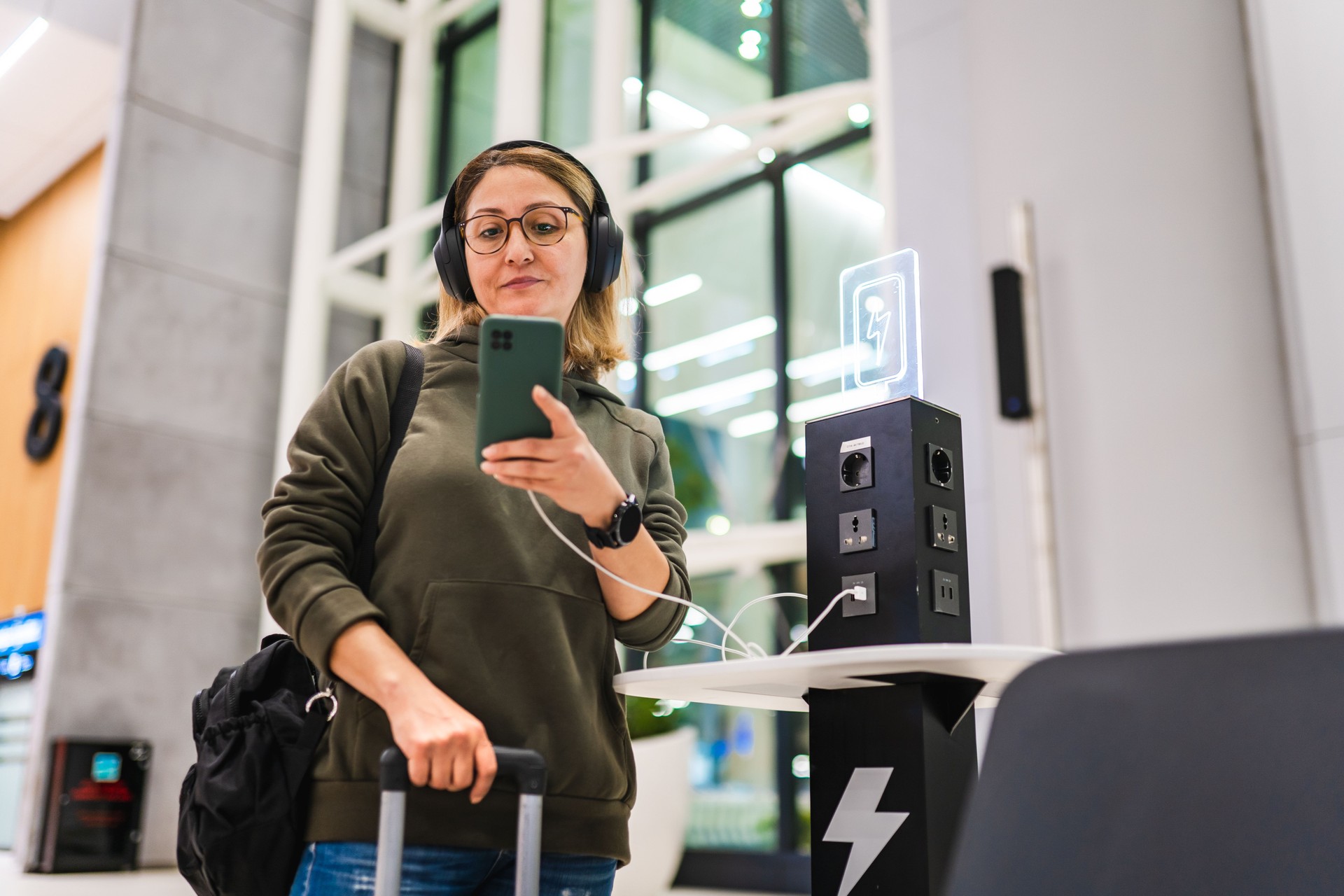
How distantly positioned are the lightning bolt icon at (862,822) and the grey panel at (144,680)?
4205 millimetres

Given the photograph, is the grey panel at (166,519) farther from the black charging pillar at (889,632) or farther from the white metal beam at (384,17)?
the black charging pillar at (889,632)

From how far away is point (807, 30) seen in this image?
15.1 ft

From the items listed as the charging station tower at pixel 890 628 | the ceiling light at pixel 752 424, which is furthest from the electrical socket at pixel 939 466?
the ceiling light at pixel 752 424

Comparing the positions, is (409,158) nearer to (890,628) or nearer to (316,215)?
(316,215)

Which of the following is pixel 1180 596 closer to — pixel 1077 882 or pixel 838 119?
pixel 1077 882

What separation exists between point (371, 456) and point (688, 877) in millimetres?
3598

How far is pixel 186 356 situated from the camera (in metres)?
5.27

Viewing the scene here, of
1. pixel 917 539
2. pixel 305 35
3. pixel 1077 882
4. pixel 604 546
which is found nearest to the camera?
pixel 1077 882

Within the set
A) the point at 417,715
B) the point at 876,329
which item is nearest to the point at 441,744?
the point at 417,715

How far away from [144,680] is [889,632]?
4.55m

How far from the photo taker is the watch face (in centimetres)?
103

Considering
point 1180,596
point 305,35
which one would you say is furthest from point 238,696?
point 305,35

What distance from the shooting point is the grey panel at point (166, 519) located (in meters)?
4.88

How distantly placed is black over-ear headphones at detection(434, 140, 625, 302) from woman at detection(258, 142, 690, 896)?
0.07 meters
